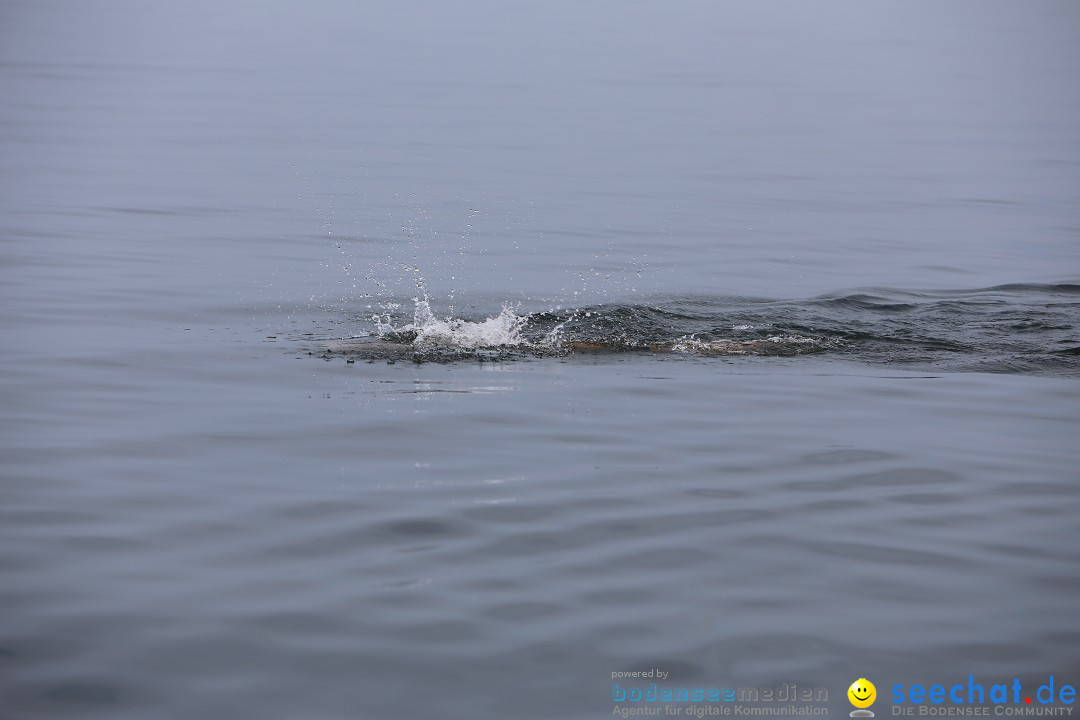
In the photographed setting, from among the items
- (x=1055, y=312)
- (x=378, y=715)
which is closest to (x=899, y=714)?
(x=378, y=715)

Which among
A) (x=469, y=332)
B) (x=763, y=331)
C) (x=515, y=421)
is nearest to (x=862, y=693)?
(x=515, y=421)

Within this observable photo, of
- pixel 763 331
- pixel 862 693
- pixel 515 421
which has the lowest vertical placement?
pixel 862 693

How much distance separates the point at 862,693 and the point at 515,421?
3.56 metres

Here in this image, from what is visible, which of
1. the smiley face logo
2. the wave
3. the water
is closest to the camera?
the smiley face logo

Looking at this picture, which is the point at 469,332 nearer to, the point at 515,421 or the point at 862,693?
the point at 515,421

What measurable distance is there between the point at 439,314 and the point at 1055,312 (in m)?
5.62

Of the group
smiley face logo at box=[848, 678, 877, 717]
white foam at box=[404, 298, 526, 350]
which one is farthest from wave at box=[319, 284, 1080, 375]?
smiley face logo at box=[848, 678, 877, 717]

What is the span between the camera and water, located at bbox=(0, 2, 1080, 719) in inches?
177

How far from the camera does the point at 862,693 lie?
14.0 feet

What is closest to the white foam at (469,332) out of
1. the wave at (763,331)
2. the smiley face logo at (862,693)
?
the wave at (763,331)

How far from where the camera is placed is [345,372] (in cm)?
863

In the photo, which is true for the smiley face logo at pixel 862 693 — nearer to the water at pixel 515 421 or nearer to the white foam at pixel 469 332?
the water at pixel 515 421

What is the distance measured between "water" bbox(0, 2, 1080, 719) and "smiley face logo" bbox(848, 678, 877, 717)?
0.08 m

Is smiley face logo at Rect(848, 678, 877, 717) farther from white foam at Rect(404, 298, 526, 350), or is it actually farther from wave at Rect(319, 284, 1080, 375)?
white foam at Rect(404, 298, 526, 350)
